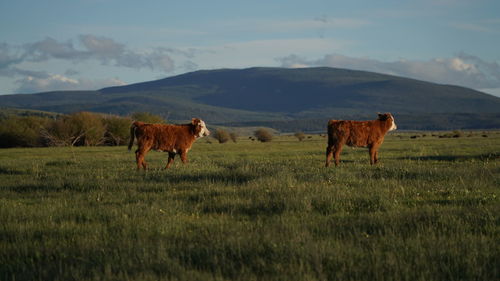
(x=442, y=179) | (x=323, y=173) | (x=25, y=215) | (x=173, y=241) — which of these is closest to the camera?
(x=173, y=241)

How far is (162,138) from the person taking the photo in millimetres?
19266

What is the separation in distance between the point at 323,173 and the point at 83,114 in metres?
42.0

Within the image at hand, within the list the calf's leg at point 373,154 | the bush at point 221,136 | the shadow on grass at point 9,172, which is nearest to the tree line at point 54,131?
the bush at point 221,136

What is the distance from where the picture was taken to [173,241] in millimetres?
7523

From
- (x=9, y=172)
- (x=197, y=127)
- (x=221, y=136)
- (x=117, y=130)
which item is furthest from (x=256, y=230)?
(x=221, y=136)

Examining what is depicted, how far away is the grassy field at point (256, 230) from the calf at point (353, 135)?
252 inches

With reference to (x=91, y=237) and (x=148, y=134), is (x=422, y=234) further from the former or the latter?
(x=148, y=134)

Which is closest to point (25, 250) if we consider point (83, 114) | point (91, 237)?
point (91, 237)

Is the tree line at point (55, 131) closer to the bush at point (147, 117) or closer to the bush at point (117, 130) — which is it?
the bush at point (117, 130)

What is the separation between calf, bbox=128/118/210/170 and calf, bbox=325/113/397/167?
194 inches

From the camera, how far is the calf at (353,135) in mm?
19656

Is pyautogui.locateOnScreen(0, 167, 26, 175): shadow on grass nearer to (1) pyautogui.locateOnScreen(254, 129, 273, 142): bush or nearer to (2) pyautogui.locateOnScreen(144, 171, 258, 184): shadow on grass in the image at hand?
(2) pyautogui.locateOnScreen(144, 171, 258, 184): shadow on grass

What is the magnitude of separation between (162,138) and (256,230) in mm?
11871

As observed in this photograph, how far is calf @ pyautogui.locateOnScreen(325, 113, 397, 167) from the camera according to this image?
64.5 ft
